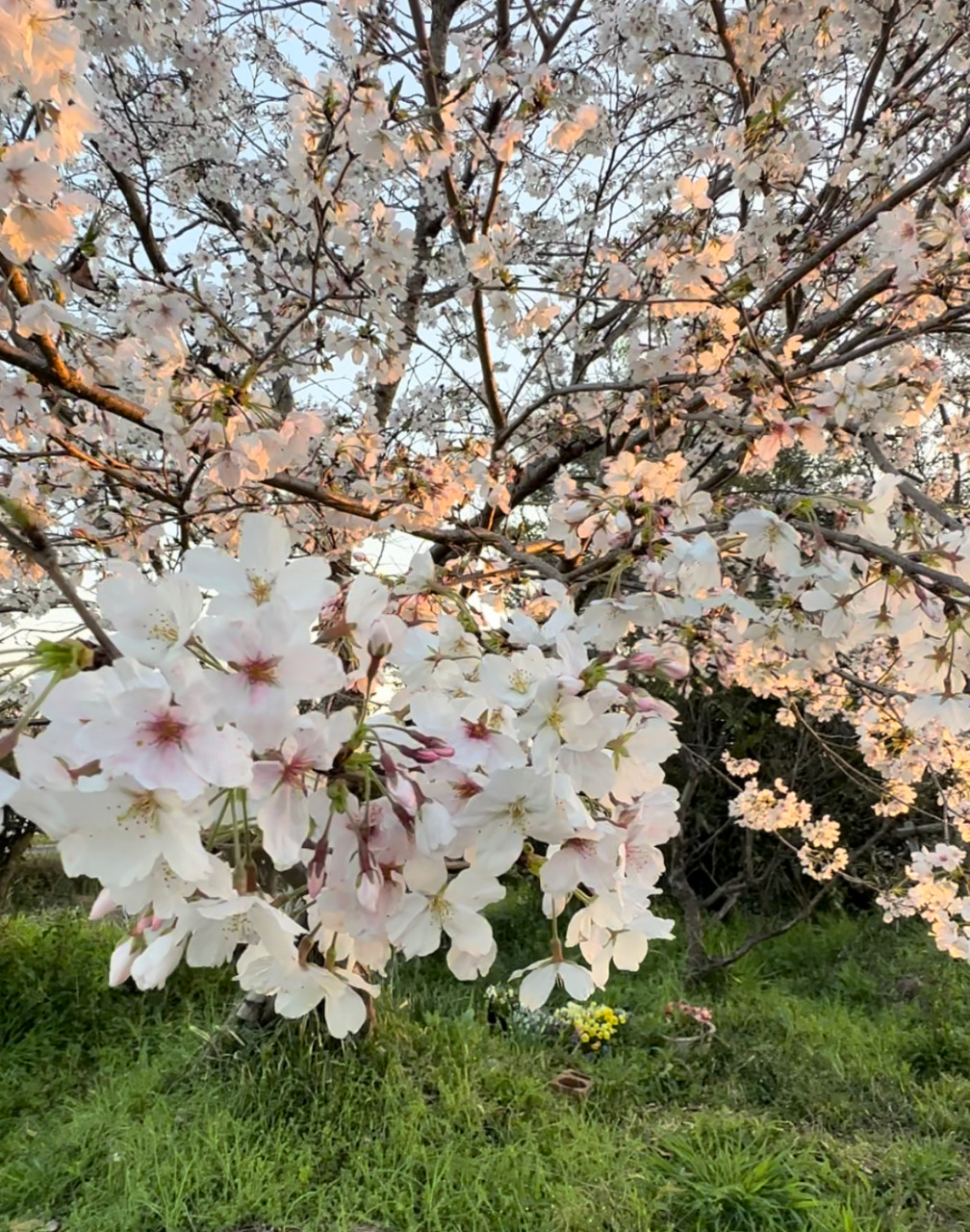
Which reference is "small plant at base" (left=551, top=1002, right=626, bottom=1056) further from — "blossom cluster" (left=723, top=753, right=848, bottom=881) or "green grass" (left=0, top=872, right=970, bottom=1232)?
"blossom cluster" (left=723, top=753, right=848, bottom=881)

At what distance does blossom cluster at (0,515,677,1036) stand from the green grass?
2.14 meters

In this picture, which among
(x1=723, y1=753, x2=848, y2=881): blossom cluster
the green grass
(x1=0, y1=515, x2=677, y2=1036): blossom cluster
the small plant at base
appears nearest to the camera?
(x1=0, y1=515, x2=677, y2=1036): blossom cluster

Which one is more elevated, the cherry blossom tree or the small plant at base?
the cherry blossom tree

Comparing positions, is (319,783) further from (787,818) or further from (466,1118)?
(787,818)

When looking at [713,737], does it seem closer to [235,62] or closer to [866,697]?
[866,697]

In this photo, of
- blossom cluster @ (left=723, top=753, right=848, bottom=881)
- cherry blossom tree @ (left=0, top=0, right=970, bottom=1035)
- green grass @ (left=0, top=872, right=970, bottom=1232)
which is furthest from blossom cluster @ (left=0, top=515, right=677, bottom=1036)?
blossom cluster @ (left=723, top=753, right=848, bottom=881)

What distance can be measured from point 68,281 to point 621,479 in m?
1.38

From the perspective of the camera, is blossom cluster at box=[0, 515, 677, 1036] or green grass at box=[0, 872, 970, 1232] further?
green grass at box=[0, 872, 970, 1232]

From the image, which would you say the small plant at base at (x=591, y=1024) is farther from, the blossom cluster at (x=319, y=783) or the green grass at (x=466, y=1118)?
the blossom cluster at (x=319, y=783)

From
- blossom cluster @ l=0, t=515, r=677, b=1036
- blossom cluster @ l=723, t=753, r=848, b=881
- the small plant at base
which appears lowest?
the small plant at base

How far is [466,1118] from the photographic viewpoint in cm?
281

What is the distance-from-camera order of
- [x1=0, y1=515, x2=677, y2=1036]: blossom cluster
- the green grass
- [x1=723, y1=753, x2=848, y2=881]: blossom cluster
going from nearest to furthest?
[x1=0, y1=515, x2=677, y2=1036]: blossom cluster, the green grass, [x1=723, y1=753, x2=848, y2=881]: blossom cluster

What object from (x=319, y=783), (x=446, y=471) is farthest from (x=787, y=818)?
(x=319, y=783)

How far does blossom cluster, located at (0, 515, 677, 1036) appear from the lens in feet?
1.73
